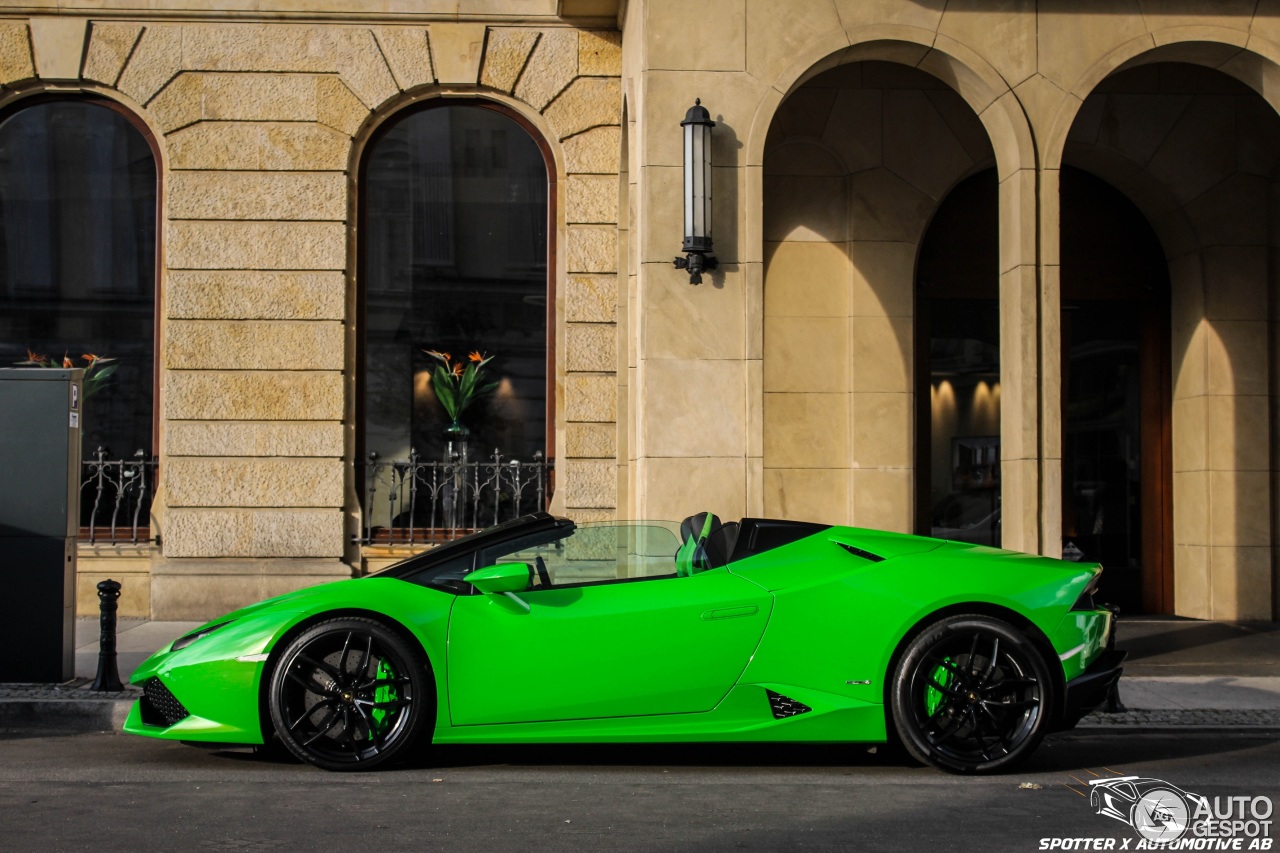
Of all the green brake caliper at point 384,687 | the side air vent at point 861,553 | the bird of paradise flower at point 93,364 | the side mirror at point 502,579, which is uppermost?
the bird of paradise flower at point 93,364

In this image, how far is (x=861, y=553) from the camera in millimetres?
6461

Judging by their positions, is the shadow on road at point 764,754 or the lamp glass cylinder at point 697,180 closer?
the shadow on road at point 764,754

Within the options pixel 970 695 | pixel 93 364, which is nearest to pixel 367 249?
pixel 93 364

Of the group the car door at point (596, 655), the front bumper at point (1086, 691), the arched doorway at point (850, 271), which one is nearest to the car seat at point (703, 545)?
the car door at point (596, 655)

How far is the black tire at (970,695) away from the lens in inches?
239

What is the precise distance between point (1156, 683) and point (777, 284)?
5.13 meters

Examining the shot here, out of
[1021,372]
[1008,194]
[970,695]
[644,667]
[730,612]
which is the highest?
[1008,194]

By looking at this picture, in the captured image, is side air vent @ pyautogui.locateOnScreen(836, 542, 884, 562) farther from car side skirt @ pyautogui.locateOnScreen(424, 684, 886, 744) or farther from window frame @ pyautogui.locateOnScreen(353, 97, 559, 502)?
window frame @ pyautogui.locateOnScreen(353, 97, 559, 502)

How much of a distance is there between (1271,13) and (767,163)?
14.2ft

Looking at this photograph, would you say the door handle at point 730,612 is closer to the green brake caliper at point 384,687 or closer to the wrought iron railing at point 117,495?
the green brake caliper at point 384,687

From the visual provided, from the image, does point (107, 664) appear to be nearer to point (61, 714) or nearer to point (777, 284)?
point (61, 714)

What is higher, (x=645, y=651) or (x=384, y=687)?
(x=645, y=651)

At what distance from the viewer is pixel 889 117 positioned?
12.4 meters

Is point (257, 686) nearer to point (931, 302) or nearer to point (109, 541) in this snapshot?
point (109, 541)
